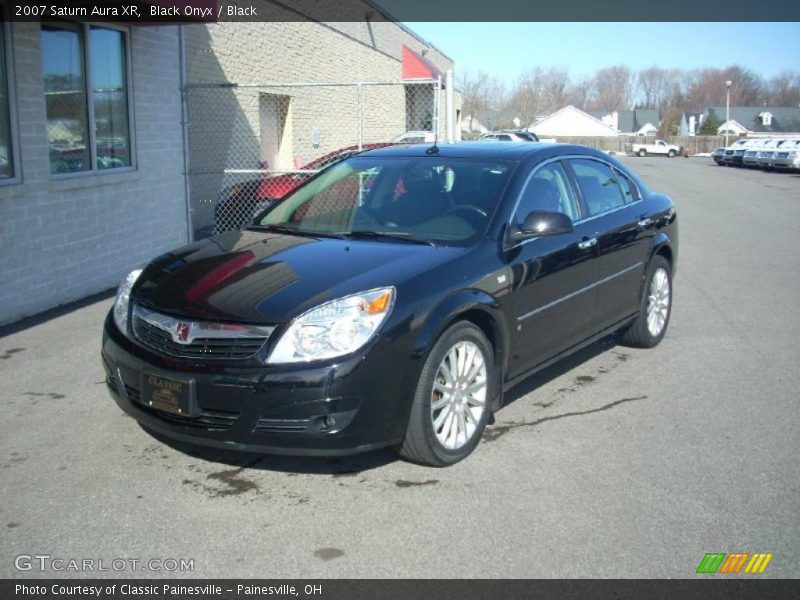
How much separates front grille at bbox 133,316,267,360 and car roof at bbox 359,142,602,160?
7.38 ft

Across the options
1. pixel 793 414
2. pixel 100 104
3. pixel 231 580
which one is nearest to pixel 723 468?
pixel 793 414

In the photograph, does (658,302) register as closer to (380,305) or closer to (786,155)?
(380,305)

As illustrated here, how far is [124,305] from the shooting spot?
4.73 meters

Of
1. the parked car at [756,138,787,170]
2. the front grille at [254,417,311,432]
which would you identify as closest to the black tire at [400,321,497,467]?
the front grille at [254,417,311,432]

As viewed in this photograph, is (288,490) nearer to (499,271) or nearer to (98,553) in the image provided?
(98,553)

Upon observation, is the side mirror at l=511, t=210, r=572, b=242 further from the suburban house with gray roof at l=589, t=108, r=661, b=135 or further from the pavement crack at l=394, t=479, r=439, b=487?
the suburban house with gray roof at l=589, t=108, r=661, b=135

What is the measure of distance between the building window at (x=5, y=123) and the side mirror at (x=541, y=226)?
17.6ft

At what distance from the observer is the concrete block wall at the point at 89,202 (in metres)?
8.06

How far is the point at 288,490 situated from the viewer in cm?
417

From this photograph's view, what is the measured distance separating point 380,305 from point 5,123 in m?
5.53

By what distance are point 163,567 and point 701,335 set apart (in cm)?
547

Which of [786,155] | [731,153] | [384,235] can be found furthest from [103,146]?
[731,153]

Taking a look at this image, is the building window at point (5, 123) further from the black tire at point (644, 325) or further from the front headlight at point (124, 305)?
the black tire at point (644, 325)

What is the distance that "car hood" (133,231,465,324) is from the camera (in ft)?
13.5
